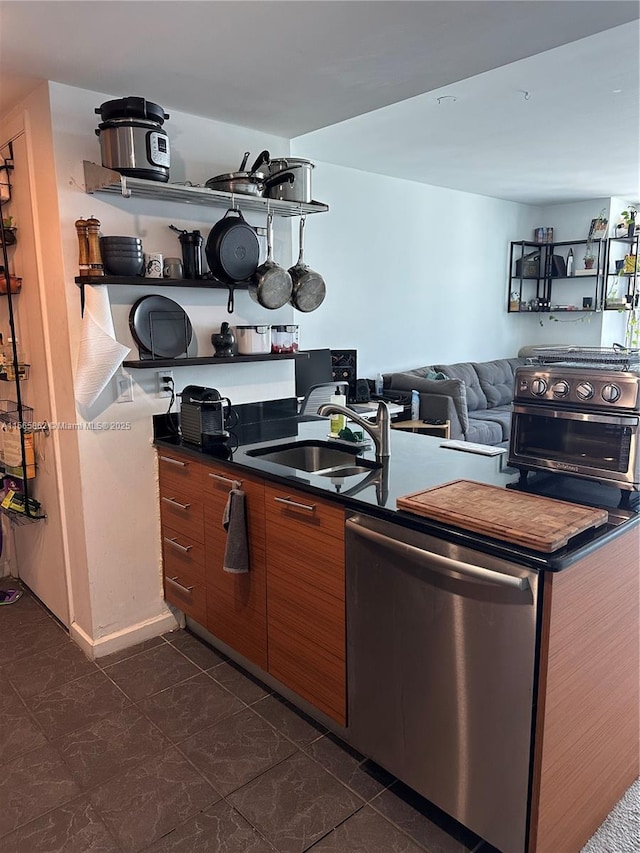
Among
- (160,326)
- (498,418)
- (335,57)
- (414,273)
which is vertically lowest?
(498,418)

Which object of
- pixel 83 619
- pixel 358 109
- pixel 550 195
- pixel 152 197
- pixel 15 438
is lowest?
pixel 83 619

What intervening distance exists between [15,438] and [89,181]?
1.28 meters

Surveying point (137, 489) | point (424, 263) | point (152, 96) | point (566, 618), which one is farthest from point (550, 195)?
point (566, 618)

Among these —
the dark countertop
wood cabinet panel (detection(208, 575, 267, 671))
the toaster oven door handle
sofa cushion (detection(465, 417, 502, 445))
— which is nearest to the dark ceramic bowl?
the dark countertop

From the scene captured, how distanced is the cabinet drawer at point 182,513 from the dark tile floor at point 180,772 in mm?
553

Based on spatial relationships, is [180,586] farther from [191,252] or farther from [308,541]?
[191,252]

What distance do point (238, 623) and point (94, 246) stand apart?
1.55 meters

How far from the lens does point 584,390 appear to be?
1.71m

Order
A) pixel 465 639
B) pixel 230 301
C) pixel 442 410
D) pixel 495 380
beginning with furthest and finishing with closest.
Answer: pixel 495 380 → pixel 442 410 → pixel 230 301 → pixel 465 639

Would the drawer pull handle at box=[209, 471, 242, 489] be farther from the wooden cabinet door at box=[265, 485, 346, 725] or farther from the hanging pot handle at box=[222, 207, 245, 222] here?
the hanging pot handle at box=[222, 207, 245, 222]

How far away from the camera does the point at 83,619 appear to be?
8.82 feet

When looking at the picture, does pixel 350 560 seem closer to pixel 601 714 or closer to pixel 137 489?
pixel 601 714

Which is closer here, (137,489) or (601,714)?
(601,714)

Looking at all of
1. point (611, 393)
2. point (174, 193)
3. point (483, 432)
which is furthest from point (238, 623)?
point (483, 432)
